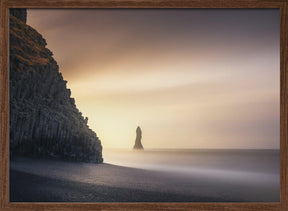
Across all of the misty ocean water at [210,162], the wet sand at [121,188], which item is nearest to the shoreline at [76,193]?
the wet sand at [121,188]

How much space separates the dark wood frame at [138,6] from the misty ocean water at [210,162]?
0.42 feet

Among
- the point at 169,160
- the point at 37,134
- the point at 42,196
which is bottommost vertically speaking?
the point at 42,196

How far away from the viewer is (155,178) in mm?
2723

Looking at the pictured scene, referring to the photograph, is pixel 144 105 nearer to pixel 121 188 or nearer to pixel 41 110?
pixel 121 188

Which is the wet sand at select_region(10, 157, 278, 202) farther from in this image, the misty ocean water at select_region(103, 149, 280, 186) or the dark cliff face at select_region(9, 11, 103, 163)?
the dark cliff face at select_region(9, 11, 103, 163)

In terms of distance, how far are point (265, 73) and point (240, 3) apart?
632 millimetres

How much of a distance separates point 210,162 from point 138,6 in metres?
1.46

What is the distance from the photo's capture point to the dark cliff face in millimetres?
2686

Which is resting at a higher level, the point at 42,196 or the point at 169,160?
the point at 169,160

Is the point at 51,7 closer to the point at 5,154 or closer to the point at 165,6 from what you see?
the point at 165,6

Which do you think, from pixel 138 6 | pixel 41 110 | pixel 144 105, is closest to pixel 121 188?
pixel 144 105

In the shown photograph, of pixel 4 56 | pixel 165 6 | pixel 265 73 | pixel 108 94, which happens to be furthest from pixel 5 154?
pixel 265 73

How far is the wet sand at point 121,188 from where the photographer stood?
2.65 metres

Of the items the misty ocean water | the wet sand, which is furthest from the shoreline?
the misty ocean water
